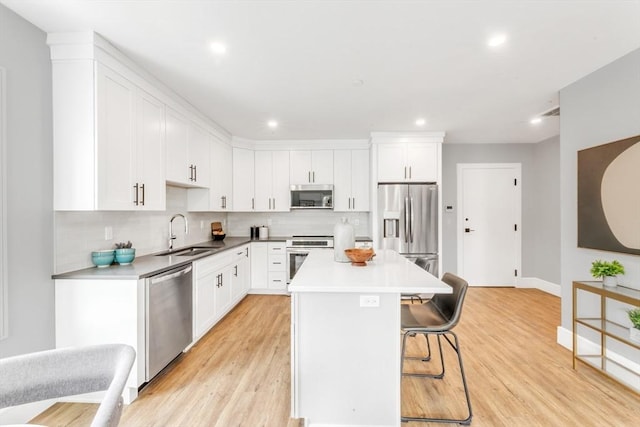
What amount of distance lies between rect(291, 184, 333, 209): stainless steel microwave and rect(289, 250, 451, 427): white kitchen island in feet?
10.3

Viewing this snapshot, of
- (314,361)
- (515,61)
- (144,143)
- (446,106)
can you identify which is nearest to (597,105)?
(515,61)

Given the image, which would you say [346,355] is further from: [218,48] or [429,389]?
[218,48]

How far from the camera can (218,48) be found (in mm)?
2160

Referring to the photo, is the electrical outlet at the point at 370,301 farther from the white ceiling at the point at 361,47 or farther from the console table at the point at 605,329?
the console table at the point at 605,329

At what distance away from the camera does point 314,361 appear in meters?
1.76

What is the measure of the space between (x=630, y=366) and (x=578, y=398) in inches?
23.5

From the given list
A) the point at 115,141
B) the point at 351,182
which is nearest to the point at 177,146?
the point at 115,141

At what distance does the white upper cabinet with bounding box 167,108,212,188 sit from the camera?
9.78 feet

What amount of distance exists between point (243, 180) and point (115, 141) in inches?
107

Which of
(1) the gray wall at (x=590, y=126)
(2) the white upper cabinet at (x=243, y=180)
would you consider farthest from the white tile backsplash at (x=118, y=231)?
(1) the gray wall at (x=590, y=126)

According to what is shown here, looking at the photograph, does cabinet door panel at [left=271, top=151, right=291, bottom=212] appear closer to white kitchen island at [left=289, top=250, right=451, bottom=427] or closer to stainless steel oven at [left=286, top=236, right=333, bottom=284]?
stainless steel oven at [left=286, top=236, right=333, bottom=284]

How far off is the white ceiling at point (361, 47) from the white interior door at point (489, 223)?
182cm

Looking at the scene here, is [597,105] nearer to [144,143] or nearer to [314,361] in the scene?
[314,361]

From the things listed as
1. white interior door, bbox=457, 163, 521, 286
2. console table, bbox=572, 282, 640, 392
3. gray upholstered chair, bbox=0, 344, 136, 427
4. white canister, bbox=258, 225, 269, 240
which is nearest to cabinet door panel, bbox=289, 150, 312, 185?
white canister, bbox=258, 225, 269, 240
